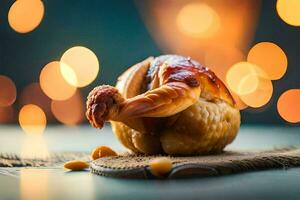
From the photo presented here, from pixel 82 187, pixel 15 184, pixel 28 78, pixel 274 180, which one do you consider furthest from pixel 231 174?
pixel 28 78

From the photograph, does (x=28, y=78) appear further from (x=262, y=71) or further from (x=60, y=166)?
(x=60, y=166)

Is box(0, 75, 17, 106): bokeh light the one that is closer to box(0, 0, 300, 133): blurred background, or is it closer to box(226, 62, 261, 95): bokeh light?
box(0, 0, 300, 133): blurred background

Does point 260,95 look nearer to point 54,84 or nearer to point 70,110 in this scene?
point 70,110

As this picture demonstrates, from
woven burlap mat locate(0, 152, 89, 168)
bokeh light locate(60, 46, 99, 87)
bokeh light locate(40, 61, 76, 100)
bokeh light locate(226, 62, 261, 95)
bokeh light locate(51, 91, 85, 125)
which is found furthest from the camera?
bokeh light locate(40, 61, 76, 100)

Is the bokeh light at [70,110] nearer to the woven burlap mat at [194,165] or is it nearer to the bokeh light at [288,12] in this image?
the bokeh light at [288,12]

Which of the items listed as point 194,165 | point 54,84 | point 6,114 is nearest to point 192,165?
point 194,165

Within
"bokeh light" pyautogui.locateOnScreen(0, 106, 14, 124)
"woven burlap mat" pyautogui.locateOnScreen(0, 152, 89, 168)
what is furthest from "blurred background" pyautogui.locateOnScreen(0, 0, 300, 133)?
"woven burlap mat" pyautogui.locateOnScreen(0, 152, 89, 168)

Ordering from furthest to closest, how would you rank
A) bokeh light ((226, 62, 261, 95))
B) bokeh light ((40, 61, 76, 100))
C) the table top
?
bokeh light ((40, 61, 76, 100)) → bokeh light ((226, 62, 261, 95)) → the table top
